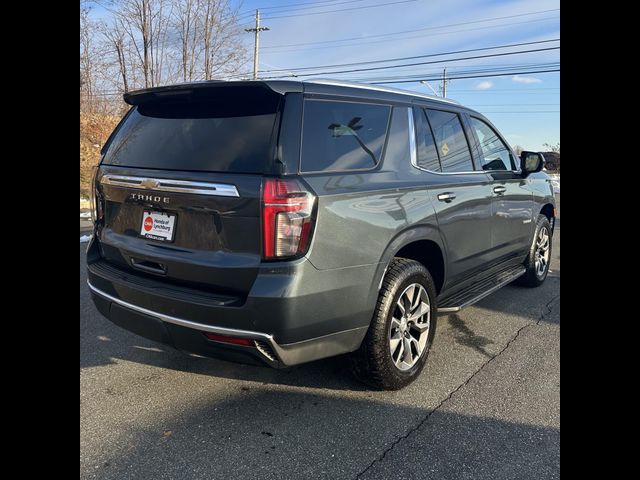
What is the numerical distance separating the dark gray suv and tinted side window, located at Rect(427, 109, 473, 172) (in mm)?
160

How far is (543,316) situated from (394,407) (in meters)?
2.37

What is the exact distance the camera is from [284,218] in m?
2.38

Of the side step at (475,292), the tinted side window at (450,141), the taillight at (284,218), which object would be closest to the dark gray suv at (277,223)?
the taillight at (284,218)

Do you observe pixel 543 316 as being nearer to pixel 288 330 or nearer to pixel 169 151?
pixel 288 330

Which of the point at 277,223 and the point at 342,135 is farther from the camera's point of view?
the point at 342,135

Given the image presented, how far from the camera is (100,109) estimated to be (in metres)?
21.7

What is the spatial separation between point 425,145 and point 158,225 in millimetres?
1932

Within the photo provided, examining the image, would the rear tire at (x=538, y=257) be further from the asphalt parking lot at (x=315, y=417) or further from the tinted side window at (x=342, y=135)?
the tinted side window at (x=342, y=135)

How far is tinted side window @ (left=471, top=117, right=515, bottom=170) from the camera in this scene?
432 cm

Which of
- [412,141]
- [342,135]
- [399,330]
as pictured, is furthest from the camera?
[412,141]

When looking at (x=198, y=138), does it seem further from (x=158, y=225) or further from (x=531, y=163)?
(x=531, y=163)

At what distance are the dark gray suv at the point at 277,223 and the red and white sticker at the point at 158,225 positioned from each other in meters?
0.01

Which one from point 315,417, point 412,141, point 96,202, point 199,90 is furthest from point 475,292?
point 96,202
